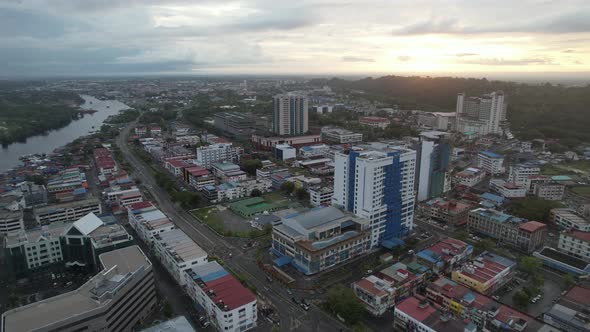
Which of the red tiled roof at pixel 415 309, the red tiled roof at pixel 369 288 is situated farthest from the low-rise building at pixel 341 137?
the red tiled roof at pixel 415 309

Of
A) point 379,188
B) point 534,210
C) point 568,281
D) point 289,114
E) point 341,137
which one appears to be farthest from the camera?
point 289,114

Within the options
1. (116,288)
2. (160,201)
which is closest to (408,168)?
(116,288)

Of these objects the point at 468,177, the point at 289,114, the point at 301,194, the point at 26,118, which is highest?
the point at 289,114

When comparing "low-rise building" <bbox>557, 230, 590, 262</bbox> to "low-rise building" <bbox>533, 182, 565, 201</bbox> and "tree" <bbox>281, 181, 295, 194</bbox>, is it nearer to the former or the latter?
"low-rise building" <bbox>533, 182, 565, 201</bbox>

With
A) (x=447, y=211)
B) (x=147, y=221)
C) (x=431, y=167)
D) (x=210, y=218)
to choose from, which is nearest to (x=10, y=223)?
(x=147, y=221)

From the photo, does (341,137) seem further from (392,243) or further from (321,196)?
(392,243)

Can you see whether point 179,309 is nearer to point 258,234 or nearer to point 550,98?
point 258,234

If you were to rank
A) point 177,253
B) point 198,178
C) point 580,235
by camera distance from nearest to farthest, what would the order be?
point 177,253 → point 580,235 → point 198,178

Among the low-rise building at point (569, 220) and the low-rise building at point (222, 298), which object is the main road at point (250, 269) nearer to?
the low-rise building at point (222, 298)

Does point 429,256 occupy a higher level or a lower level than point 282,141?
lower
